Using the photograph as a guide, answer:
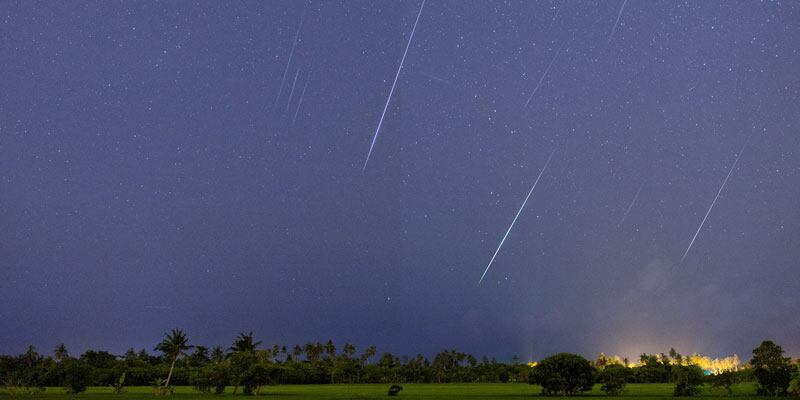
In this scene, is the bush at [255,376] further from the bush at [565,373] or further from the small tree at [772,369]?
the small tree at [772,369]

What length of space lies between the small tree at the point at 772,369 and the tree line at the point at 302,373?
8 centimetres

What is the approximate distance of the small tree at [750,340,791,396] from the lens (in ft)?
202

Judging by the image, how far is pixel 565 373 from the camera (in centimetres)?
6575

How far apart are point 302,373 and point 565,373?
83950 mm

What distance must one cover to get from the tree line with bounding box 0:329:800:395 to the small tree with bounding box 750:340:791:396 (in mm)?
79

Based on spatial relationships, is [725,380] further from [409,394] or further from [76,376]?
[76,376]

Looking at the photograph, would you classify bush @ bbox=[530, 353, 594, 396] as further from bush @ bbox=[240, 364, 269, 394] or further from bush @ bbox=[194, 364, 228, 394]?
bush @ bbox=[194, 364, 228, 394]

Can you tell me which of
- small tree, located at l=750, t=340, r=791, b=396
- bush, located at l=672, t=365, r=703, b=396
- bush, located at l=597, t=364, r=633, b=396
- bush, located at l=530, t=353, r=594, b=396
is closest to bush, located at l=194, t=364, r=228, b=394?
bush, located at l=530, t=353, r=594, b=396

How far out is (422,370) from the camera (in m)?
151

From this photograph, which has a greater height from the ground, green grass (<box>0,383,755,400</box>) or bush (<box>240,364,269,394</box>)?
bush (<box>240,364,269,394</box>)

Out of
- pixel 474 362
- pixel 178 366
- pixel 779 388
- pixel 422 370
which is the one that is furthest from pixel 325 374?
pixel 779 388

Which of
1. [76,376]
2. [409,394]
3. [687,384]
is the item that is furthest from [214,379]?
[687,384]

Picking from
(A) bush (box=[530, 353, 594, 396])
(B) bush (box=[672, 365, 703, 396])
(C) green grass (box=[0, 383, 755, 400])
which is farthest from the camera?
(B) bush (box=[672, 365, 703, 396])

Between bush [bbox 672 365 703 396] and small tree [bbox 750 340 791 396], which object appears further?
bush [bbox 672 365 703 396]
